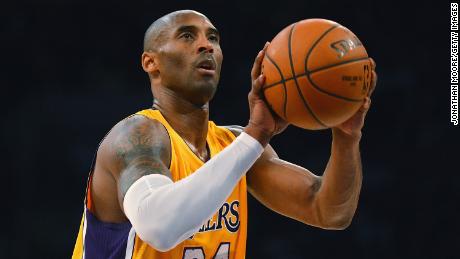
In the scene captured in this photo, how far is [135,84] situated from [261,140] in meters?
4.08

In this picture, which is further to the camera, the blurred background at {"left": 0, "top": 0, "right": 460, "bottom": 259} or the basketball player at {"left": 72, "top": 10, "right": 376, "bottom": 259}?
the blurred background at {"left": 0, "top": 0, "right": 460, "bottom": 259}

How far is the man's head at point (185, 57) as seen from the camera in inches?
123

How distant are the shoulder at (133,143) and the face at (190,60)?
0.31 m

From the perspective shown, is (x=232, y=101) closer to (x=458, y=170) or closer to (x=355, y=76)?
(x=458, y=170)

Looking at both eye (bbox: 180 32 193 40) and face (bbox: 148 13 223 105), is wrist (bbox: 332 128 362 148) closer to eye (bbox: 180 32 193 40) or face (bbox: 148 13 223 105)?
face (bbox: 148 13 223 105)

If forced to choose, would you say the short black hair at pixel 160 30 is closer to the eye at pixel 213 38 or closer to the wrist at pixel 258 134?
the eye at pixel 213 38

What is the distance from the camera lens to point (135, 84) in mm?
6488

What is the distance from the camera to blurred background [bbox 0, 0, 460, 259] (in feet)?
19.7

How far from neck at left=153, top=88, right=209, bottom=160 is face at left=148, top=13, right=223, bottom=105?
0.04 m

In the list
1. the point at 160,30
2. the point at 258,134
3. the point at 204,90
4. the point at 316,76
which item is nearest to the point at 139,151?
the point at 258,134

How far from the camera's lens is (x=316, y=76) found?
2.50 metres

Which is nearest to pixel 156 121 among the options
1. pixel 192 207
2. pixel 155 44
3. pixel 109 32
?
pixel 155 44

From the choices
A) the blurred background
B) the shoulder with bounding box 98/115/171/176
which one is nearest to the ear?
the shoulder with bounding box 98/115/171/176

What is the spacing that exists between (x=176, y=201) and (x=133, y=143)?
0.42 m
